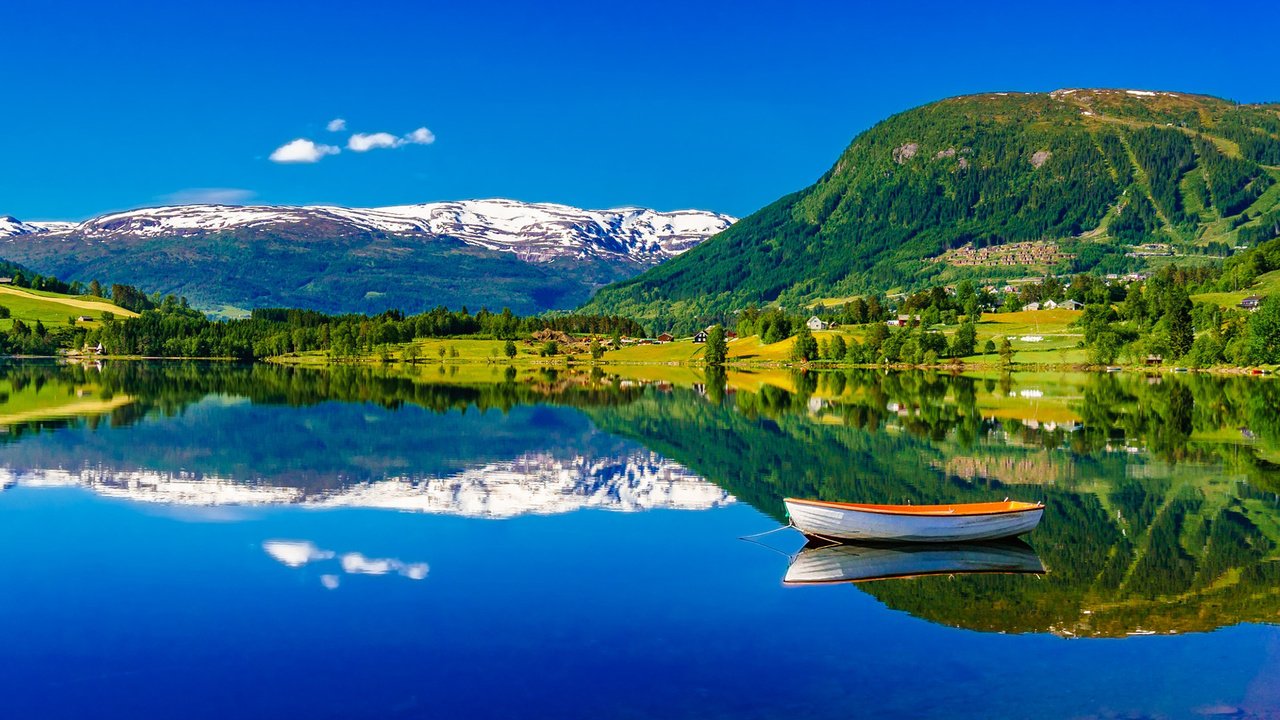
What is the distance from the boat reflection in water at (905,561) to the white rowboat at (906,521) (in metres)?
0.35

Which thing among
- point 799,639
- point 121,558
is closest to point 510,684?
point 799,639

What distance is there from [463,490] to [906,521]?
21699 mm

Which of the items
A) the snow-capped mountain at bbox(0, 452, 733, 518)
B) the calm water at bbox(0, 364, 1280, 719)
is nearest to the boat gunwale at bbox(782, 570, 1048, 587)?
the calm water at bbox(0, 364, 1280, 719)

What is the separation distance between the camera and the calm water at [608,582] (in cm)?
2244

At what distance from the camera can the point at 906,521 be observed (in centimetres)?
3503

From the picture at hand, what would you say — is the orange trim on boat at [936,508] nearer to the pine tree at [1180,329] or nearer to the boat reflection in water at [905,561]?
the boat reflection in water at [905,561]

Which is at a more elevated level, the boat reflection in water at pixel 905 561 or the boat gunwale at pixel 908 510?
the boat gunwale at pixel 908 510

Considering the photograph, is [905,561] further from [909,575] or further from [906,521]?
[909,575]

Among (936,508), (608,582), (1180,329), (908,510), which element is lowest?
(608,582)

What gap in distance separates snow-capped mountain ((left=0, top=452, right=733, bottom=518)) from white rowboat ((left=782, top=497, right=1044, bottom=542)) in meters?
9.99

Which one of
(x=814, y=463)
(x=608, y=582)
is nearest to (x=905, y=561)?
(x=608, y=582)

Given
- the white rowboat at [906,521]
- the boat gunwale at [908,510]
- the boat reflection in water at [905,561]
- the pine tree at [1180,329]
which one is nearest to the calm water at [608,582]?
the boat reflection in water at [905,561]

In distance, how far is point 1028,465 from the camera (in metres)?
56.6

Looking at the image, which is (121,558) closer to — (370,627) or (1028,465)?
(370,627)
